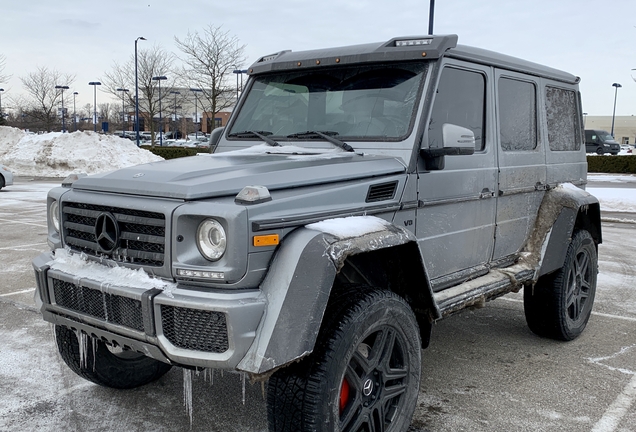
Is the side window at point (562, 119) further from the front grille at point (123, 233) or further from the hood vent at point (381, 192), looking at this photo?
the front grille at point (123, 233)

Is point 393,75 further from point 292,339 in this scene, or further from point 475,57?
point 292,339

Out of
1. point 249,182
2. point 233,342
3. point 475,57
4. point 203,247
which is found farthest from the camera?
point 475,57

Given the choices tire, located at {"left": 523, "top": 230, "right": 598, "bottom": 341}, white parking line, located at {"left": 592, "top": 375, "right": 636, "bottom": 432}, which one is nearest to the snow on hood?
white parking line, located at {"left": 592, "top": 375, "right": 636, "bottom": 432}

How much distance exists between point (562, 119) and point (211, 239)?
158 inches

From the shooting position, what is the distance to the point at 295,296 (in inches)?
108

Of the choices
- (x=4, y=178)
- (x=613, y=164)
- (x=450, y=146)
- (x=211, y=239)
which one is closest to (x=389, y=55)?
(x=450, y=146)

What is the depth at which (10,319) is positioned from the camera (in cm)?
589

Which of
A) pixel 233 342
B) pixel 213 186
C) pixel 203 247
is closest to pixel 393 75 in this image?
pixel 213 186

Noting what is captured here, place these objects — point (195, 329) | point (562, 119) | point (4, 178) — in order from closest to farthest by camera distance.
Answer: point (195, 329)
point (562, 119)
point (4, 178)

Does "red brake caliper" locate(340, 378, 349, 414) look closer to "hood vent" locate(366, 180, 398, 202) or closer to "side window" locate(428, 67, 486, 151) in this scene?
"hood vent" locate(366, 180, 398, 202)

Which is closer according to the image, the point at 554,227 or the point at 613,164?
the point at 554,227

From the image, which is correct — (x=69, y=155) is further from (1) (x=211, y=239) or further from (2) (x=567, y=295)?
(1) (x=211, y=239)

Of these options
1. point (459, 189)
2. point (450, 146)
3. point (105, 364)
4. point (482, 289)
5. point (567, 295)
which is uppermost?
point (450, 146)

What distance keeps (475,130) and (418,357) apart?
1798mm
